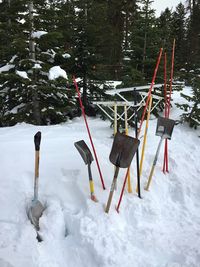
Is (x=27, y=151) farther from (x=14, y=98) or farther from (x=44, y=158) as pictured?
(x=14, y=98)

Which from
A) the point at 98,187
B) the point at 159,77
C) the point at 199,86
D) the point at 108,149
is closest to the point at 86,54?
the point at 159,77

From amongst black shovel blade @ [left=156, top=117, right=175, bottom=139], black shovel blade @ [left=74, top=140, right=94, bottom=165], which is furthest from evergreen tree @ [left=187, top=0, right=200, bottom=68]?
black shovel blade @ [left=74, top=140, right=94, bottom=165]

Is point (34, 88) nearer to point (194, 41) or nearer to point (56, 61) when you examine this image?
point (56, 61)

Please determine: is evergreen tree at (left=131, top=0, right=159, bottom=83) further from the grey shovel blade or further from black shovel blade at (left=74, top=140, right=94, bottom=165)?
the grey shovel blade

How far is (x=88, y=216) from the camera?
11.3 feet

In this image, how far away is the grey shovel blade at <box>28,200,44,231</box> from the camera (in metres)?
3.26

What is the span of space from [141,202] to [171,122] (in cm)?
153

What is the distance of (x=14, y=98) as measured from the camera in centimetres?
834

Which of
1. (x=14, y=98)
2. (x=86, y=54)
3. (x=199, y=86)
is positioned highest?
(x=86, y=54)

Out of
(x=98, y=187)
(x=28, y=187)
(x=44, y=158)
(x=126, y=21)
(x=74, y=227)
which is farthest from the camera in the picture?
(x=126, y=21)

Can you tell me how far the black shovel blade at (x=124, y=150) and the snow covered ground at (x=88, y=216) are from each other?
79cm

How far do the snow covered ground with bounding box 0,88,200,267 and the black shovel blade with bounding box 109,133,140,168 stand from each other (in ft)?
2.59

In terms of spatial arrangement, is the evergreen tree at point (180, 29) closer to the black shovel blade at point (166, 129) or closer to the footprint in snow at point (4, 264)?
the black shovel blade at point (166, 129)

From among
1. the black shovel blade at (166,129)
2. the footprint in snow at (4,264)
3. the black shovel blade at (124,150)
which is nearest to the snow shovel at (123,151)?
the black shovel blade at (124,150)
